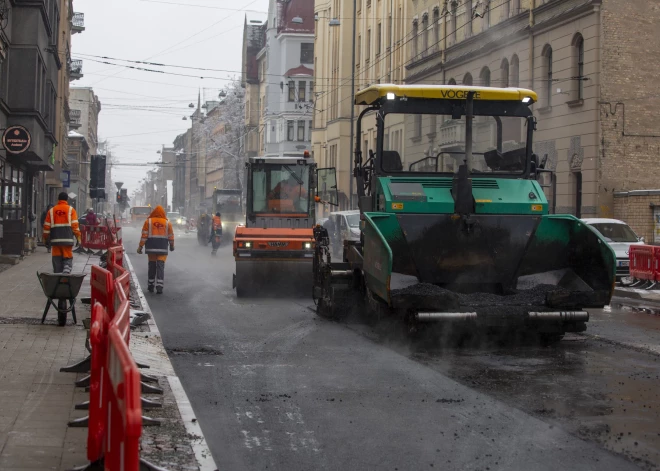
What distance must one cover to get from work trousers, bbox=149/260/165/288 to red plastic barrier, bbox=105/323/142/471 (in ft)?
48.5

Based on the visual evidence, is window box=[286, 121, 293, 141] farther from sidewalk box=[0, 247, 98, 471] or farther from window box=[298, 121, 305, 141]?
sidewalk box=[0, 247, 98, 471]

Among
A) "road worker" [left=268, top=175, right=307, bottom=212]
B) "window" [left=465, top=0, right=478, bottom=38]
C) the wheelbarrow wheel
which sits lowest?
the wheelbarrow wheel

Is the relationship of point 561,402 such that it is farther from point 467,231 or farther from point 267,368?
point 467,231

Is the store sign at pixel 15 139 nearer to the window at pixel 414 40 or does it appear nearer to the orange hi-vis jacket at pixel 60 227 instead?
the orange hi-vis jacket at pixel 60 227

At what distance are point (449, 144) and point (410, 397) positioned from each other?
5.15 meters

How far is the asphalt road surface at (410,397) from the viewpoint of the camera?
630 cm

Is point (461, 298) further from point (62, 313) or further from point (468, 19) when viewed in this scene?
point (468, 19)

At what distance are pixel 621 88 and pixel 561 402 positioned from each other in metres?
24.0

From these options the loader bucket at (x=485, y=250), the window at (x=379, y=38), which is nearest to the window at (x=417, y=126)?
the loader bucket at (x=485, y=250)

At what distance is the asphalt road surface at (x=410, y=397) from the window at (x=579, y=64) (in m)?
18.5

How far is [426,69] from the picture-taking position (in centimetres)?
4456

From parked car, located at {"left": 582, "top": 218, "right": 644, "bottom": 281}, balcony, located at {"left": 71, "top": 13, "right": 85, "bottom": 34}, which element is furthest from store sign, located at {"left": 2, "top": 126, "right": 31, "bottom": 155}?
balcony, located at {"left": 71, "top": 13, "right": 85, "bottom": 34}

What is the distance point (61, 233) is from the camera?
15.8 meters

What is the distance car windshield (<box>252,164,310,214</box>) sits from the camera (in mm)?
20484
